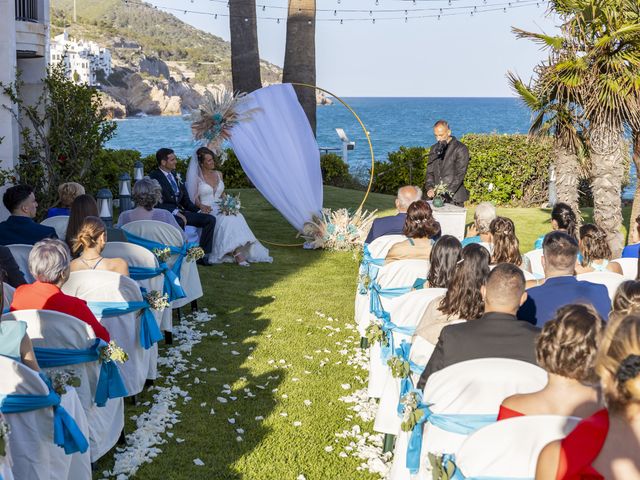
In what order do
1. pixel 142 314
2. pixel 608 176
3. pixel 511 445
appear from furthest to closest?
pixel 608 176 → pixel 142 314 → pixel 511 445

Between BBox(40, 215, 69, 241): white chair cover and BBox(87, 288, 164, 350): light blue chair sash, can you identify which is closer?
BBox(87, 288, 164, 350): light blue chair sash

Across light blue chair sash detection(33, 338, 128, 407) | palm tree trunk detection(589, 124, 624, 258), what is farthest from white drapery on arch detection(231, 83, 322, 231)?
light blue chair sash detection(33, 338, 128, 407)

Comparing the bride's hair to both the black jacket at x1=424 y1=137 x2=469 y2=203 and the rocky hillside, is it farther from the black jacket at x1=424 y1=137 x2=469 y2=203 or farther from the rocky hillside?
the rocky hillside

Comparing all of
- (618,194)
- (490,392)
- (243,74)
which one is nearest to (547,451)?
(490,392)

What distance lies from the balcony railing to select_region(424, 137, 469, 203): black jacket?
22.2ft

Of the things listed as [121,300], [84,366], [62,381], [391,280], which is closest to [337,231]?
[391,280]

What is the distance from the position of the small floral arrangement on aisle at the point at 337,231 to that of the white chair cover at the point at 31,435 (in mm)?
8566

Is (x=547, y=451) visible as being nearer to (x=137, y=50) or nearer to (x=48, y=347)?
(x=48, y=347)

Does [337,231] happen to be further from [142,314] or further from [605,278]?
[605,278]

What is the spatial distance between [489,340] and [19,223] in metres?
4.17

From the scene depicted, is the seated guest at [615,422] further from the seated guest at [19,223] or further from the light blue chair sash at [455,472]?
the seated guest at [19,223]

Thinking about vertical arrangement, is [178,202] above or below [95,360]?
above

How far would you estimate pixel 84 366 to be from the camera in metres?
4.78

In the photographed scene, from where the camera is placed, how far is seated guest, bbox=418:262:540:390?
3814mm
